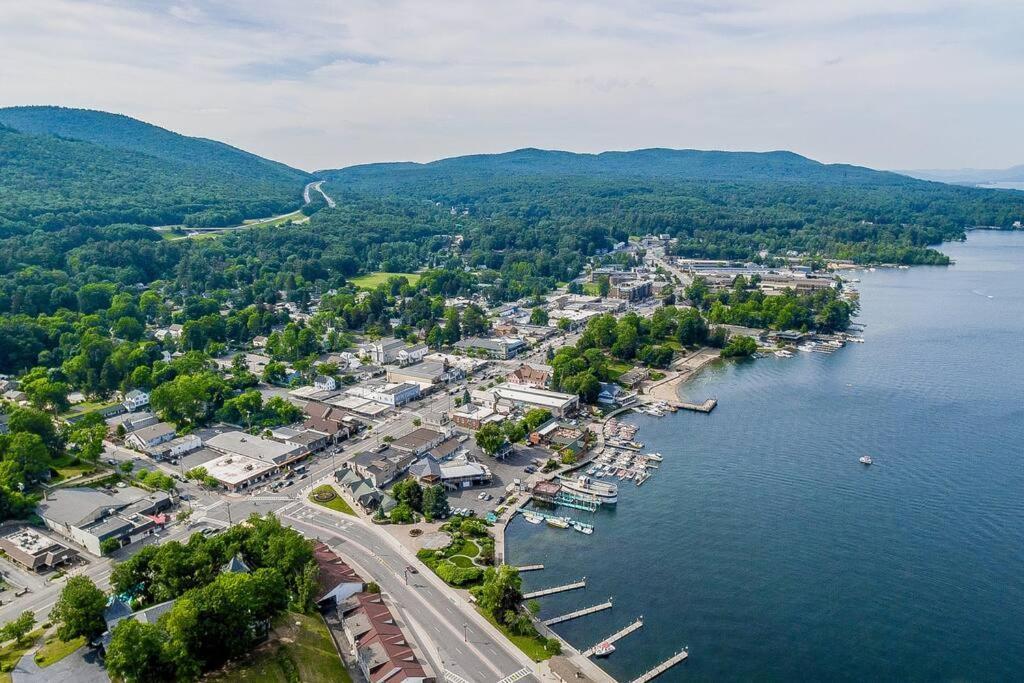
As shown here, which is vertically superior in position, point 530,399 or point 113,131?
point 113,131

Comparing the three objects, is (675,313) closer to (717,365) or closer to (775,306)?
(717,365)

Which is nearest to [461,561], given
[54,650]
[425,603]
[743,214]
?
[425,603]

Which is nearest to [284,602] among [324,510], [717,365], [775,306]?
[324,510]

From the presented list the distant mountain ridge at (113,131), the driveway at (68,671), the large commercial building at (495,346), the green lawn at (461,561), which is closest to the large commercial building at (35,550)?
the driveway at (68,671)

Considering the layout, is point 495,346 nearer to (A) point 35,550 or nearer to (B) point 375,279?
(A) point 35,550

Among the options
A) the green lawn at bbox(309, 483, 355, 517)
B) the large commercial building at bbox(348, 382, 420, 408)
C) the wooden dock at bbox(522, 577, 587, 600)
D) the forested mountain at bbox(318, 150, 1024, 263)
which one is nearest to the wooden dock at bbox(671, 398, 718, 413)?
the large commercial building at bbox(348, 382, 420, 408)

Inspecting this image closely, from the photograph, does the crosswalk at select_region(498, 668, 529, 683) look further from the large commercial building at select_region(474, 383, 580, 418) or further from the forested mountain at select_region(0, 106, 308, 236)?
the forested mountain at select_region(0, 106, 308, 236)
